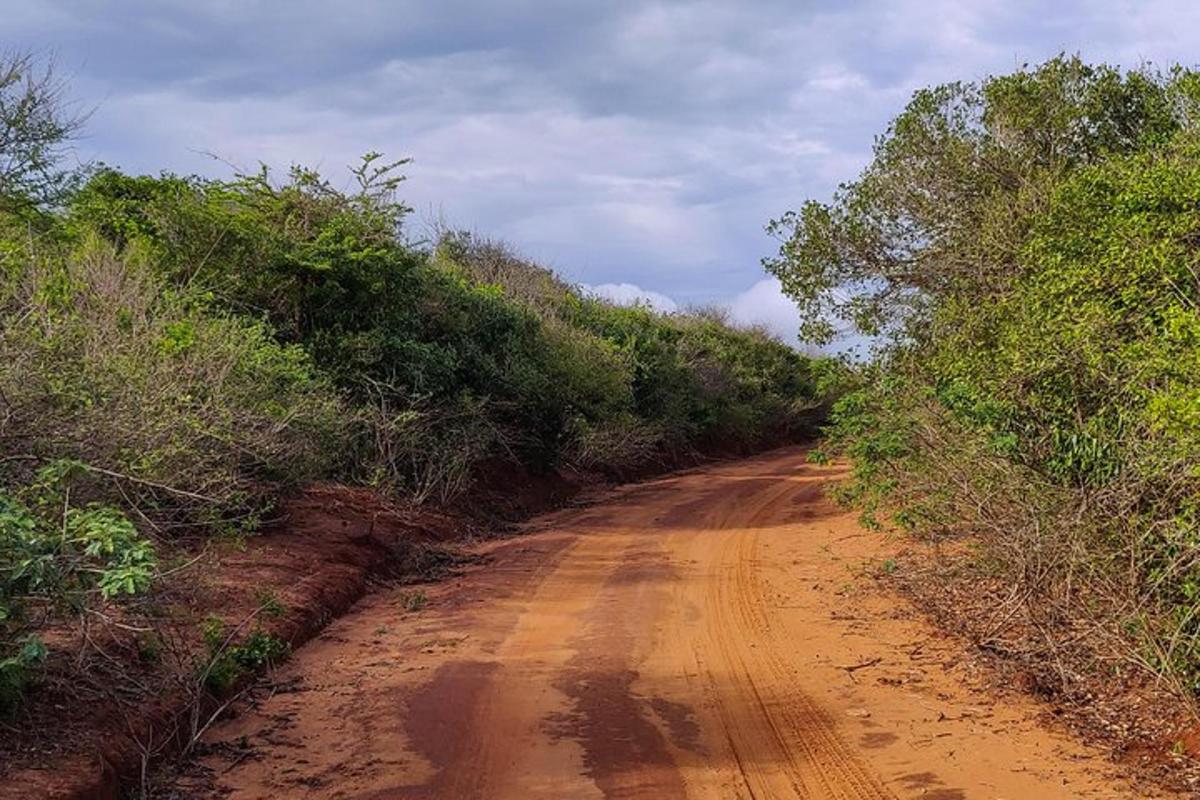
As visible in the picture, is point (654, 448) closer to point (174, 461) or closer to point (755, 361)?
point (755, 361)

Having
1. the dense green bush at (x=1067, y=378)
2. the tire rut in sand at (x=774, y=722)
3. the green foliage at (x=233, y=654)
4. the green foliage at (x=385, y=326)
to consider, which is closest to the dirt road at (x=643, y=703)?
the tire rut in sand at (x=774, y=722)

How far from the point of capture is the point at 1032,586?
7.43 metres

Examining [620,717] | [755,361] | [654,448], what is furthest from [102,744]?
[755,361]

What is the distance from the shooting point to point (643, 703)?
7.07 meters

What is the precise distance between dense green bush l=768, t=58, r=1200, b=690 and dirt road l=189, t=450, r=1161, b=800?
1.05 m

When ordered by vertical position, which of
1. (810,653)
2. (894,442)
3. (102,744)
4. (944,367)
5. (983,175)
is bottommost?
(810,653)

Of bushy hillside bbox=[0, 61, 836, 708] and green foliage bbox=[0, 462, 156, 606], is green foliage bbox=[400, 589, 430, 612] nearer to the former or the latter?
bushy hillside bbox=[0, 61, 836, 708]

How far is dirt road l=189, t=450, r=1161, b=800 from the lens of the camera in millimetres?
5711

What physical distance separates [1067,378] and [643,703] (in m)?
4.36

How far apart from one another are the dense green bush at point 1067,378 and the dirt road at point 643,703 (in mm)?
1049

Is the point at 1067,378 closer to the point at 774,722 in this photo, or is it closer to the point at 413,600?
the point at 774,722

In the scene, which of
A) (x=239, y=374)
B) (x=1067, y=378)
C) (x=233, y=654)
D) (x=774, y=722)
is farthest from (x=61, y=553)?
(x=1067, y=378)

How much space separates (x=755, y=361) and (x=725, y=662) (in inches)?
1266

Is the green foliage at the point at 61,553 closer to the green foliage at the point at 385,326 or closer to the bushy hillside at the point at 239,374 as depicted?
the bushy hillside at the point at 239,374
